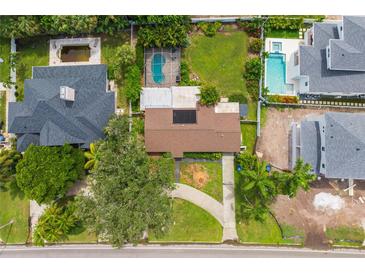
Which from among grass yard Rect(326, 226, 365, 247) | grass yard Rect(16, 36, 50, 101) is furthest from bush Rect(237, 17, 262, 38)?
grass yard Rect(326, 226, 365, 247)

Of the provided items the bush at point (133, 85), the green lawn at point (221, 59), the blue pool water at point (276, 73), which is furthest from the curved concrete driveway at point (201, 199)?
the blue pool water at point (276, 73)

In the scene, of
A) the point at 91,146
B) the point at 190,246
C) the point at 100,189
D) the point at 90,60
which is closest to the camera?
the point at 100,189

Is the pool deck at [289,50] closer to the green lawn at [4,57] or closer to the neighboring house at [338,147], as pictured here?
Result: the neighboring house at [338,147]

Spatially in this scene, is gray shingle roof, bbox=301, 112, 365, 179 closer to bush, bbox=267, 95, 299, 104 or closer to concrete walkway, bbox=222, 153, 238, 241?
bush, bbox=267, 95, 299, 104

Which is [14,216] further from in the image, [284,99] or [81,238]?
[284,99]

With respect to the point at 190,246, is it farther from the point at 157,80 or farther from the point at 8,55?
the point at 8,55

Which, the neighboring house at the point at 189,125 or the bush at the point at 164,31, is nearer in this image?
the bush at the point at 164,31

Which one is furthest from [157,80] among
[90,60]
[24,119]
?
[24,119]

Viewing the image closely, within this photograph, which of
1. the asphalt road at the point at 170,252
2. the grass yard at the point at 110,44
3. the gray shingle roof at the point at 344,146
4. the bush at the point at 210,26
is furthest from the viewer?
the grass yard at the point at 110,44
